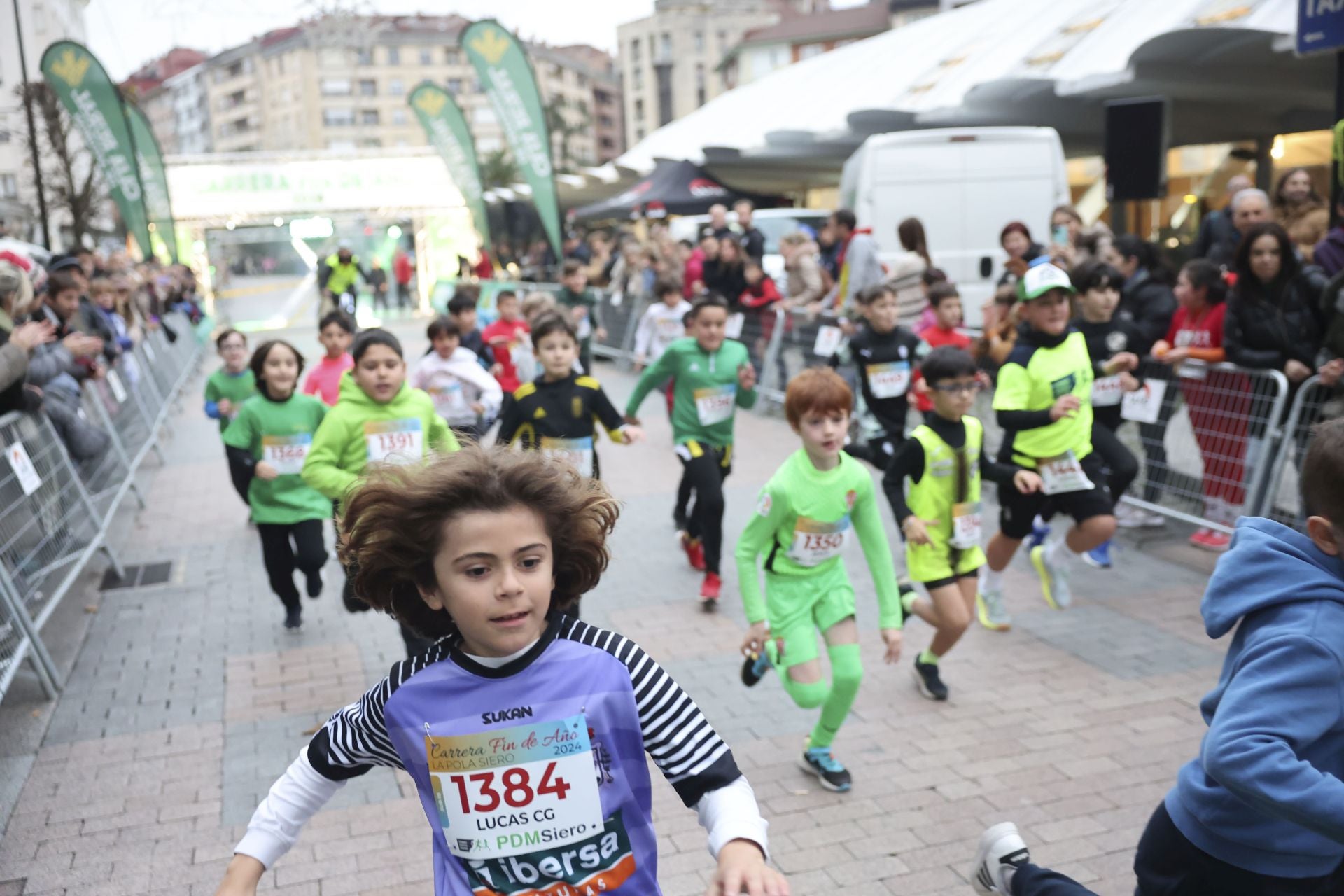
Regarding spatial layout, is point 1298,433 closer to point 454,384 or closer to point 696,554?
point 696,554

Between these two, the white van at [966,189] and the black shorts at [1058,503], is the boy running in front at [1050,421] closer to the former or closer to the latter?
the black shorts at [1058,503]

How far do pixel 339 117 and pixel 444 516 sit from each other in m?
109

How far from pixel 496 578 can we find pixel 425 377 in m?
5.89

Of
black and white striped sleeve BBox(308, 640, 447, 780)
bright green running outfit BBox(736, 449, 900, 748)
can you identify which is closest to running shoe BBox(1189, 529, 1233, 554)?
bright green running outfit BBox(736, 449, 900, 748)

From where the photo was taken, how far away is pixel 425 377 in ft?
25.3

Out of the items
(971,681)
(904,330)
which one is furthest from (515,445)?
(904,330)

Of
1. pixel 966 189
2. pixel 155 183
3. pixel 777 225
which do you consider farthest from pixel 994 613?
pixel 155 183

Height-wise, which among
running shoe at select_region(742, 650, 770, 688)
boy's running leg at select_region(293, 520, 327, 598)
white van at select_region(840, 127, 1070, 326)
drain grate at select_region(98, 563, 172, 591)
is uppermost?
white van at select_region(840, 127, 1070, 326)

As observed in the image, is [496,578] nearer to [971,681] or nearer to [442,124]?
[971,681]

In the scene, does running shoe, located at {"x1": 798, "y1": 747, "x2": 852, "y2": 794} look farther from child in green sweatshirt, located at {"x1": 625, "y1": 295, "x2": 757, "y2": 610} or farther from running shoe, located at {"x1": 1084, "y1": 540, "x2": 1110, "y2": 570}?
running shoe, located at {"x1": 1084, "y1": 540, "x2": 1110, "y2": 570}

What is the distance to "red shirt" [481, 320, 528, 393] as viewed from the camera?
31.2ft

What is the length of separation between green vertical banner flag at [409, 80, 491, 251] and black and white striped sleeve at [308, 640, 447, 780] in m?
21.7

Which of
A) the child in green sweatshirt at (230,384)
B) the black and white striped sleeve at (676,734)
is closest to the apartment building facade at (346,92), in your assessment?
the child in green sweatshirt at (230,384)

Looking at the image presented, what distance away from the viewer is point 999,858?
2.69 meters
